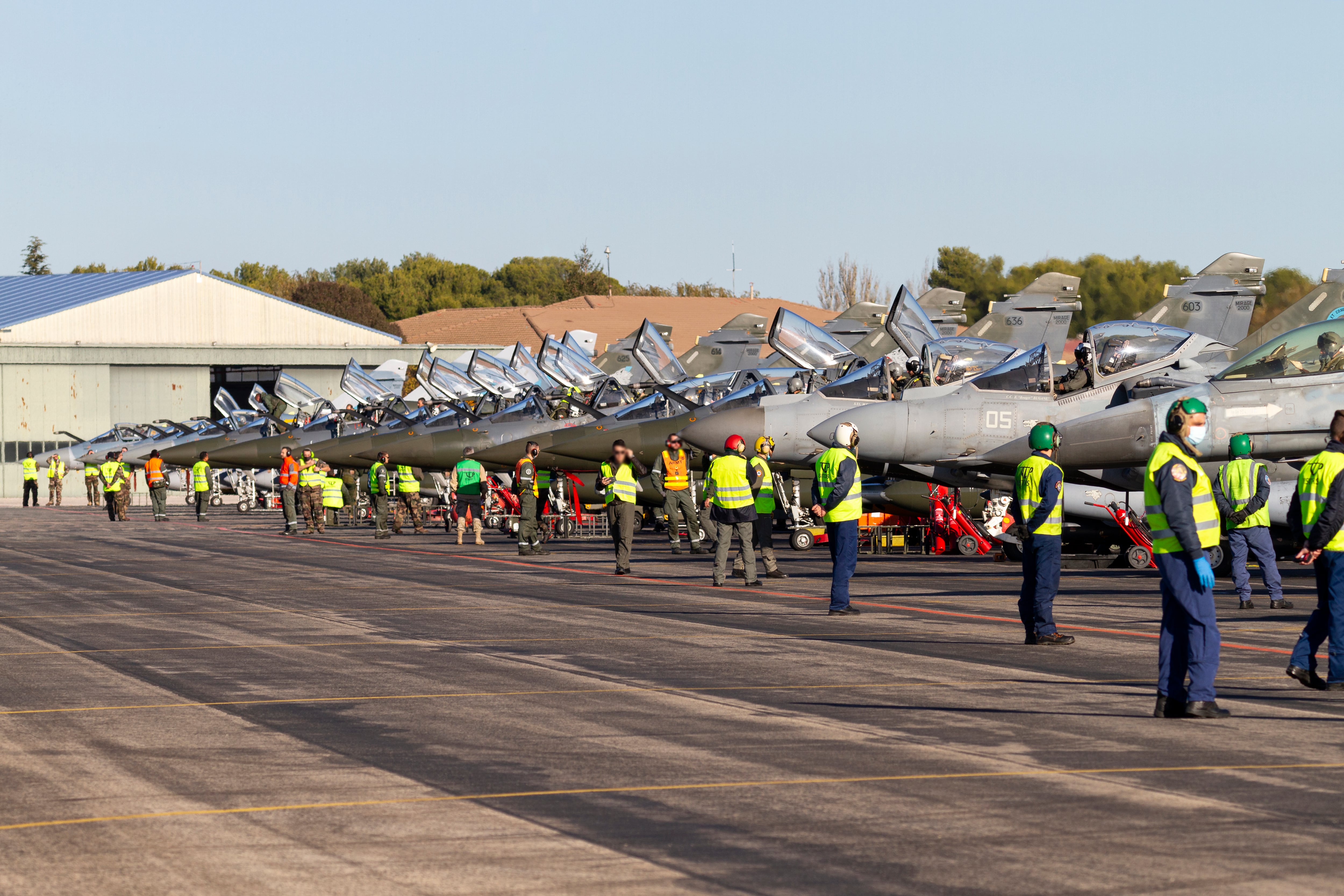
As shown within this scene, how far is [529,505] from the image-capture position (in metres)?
24.4

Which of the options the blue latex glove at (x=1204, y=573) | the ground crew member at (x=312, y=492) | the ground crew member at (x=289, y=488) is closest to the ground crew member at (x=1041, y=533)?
the blue latex glove at (x=1204, y=573)

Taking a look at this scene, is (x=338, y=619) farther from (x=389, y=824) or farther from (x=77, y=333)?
(x=77, y=333)

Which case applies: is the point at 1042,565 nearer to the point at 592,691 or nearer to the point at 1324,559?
the point at 1324,559

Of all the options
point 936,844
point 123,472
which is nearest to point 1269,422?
Result: point 936,844

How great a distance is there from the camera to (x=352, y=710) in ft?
30.7

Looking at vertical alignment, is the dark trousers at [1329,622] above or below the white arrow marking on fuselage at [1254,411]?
below

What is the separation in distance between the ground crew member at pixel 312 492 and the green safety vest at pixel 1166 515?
24.9m

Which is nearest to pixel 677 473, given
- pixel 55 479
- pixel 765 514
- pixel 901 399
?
pixel 901 399

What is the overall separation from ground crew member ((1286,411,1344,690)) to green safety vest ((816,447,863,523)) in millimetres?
5410

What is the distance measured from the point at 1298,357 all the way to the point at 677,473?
967cm

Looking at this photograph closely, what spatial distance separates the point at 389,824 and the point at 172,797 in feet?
3.85

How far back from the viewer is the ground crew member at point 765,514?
18.7m

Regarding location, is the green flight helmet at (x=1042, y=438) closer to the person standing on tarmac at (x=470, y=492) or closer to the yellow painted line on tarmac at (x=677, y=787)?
the yellow painted line on tarmac at (x=677, y=787)

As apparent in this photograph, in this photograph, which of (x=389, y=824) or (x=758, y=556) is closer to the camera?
(x=389, y=824)
